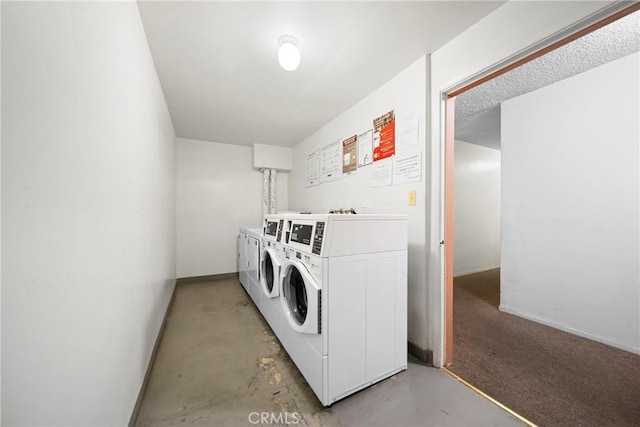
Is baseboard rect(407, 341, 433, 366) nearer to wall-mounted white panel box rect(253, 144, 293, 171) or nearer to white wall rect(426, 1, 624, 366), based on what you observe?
white wall rect(426, 1, 624, 366)

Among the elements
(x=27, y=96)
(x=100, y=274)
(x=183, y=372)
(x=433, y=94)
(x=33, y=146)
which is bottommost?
(x=183, y=372)

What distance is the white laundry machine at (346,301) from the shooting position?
125 centimetres

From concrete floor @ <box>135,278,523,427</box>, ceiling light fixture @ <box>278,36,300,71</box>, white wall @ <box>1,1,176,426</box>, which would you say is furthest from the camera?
ceiling light fixture @ <box>278,36,300,71</box>

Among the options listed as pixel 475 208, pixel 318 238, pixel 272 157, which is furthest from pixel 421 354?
pixel 272 157

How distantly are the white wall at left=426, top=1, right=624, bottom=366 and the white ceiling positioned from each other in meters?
0.10

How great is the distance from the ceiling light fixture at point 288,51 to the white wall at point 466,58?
1.05 meters

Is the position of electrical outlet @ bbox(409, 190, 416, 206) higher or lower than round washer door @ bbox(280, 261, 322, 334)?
higher

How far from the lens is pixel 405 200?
6.02 feet

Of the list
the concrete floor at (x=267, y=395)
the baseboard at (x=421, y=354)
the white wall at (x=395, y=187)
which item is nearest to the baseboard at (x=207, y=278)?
the concrete floor at (x=267, y=395)

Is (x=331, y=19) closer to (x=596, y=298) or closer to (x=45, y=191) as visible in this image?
(x=45, y=191)

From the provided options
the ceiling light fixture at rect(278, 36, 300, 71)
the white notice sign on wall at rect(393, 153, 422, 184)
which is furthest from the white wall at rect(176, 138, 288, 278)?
the white notice sign on wall at rect(393, 153, 422, 184)

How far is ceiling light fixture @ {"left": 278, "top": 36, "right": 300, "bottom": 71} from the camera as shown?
145 centimetres

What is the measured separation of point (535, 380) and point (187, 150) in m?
4.68

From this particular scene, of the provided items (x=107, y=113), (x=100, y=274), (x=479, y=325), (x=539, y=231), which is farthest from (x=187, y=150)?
(x=539, y=231)
